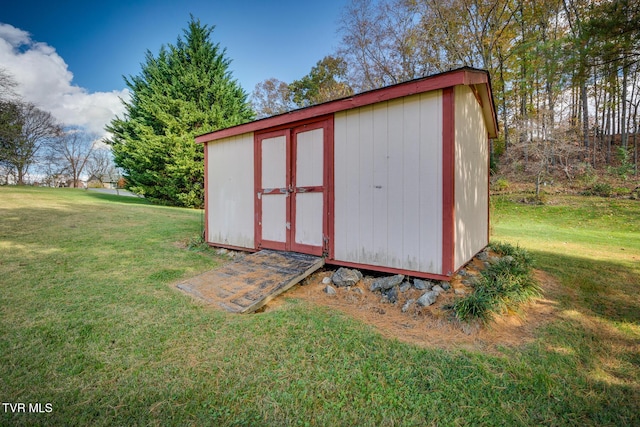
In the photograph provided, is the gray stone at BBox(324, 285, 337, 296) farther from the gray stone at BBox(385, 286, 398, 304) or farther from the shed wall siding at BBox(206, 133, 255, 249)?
the shed wall siding at BBox(206, 133, 255, 249)

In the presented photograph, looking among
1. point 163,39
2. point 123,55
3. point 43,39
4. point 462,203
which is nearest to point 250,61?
point 163,39

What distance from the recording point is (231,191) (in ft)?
17.9

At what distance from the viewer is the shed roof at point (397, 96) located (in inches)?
122

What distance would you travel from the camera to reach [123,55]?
539 inches

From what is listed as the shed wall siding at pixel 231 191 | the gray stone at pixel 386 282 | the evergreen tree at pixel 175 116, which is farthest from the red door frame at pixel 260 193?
the evergreen tree at pixel 175 116

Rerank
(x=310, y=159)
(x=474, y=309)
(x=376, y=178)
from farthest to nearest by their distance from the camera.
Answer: (x=310, y=159) < (x=376, y=178) < (x=474, y=309)

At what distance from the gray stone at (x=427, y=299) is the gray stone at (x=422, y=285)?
16cm

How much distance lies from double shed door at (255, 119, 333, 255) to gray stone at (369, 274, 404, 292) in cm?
91

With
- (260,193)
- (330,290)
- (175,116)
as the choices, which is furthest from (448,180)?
(175,116)

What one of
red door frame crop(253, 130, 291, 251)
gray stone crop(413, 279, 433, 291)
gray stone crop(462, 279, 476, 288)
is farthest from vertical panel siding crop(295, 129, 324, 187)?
gray stone crop(462, 279, 476, 288)

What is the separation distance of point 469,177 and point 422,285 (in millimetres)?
1876

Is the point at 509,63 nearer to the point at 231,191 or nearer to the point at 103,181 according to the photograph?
the point at 231,191

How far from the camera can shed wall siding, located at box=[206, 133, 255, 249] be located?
511 cm

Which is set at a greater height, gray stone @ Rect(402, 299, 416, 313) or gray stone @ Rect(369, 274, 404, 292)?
gray stone @ Rect(369, 274, 404, 292)
